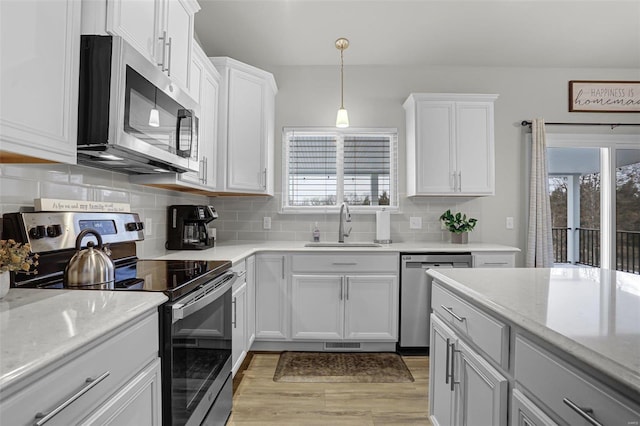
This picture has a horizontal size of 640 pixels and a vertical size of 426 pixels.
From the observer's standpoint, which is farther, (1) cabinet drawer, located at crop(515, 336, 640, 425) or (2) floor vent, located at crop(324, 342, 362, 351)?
(2) floor vent, located at crop(324, 342, 362, 351)

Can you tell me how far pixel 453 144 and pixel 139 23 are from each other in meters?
2.66

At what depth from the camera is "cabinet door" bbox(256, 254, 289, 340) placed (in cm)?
292

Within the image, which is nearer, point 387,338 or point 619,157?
point 387,338

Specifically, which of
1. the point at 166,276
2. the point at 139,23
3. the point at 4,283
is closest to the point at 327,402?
the point at 166,276

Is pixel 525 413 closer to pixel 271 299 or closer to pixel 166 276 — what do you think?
pixel 166 276

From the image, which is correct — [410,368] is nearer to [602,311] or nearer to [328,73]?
[602,311]

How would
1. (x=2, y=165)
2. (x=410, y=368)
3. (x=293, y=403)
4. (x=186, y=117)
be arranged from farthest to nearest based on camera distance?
(x=410, y=368)
(x=293, y=403)
(x=186, y=117)
(x=2, y=165)

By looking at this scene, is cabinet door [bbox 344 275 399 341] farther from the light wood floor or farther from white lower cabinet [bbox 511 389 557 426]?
white lower cabinet [bbox 511 389 557 426]

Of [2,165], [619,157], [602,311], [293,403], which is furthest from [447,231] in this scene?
[2,165]

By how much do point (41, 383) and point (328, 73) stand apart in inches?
135

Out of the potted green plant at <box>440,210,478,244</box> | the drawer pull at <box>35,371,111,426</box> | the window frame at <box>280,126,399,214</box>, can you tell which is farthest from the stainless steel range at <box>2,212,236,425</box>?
the potted green plant at <box>440,210,478,244</box>

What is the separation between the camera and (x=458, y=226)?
11.2 feet

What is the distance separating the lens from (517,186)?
3.61 m

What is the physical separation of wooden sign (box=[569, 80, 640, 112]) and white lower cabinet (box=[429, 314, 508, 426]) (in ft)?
10.8
